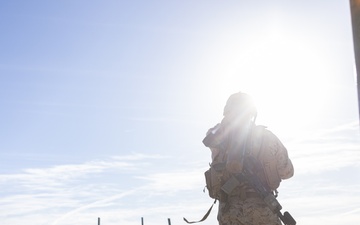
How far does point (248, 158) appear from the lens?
5.53 m

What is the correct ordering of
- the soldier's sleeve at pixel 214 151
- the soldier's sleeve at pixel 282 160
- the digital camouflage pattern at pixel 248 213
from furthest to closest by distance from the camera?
the soldier's sleeve at pixel 214 151, the soldier's sleeve at pixel 282 160, the digital camouflage pattern at pixel 248 213

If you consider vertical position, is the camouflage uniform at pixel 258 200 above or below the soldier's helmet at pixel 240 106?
below

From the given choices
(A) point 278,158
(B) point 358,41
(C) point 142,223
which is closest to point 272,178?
(A) point 278,158

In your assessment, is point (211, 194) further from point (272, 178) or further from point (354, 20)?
point (354, 20)

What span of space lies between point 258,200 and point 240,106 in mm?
1224

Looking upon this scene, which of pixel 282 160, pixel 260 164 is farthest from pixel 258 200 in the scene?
pixel 282 160

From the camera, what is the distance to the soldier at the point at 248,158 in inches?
211

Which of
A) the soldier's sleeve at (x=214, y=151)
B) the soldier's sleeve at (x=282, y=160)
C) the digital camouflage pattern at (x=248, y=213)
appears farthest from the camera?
the soldier's sleeve at (x=214, y=151)

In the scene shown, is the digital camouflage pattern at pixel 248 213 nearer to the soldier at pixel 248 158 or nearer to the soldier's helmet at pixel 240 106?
the soldier at pixel 248 158

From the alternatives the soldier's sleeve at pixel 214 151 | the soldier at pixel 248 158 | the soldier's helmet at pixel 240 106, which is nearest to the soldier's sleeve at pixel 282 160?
the soldier at pixel 248 158

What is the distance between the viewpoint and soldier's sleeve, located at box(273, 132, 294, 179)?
17.9 ft

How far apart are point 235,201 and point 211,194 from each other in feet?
1.37

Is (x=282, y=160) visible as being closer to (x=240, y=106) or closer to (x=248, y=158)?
(x=248, y=158)

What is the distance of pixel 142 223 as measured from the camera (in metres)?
47.9
